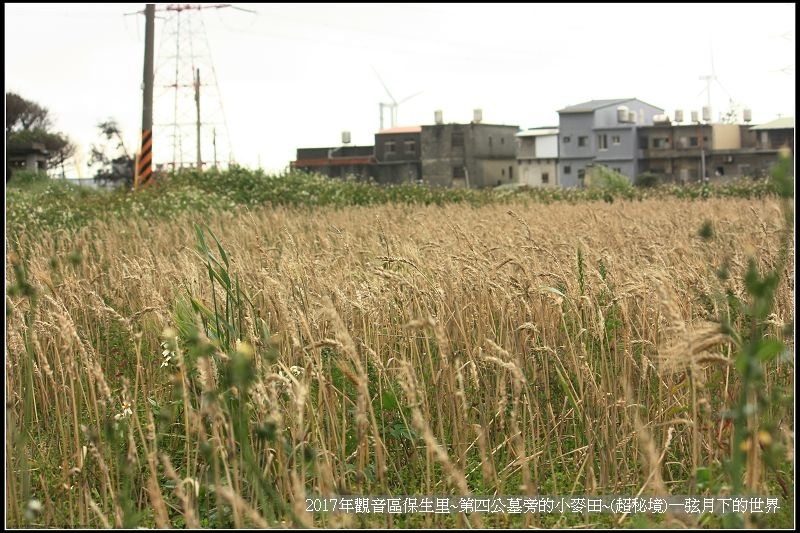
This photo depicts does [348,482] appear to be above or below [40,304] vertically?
below

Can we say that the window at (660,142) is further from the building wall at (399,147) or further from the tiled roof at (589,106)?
the building wall at (399,147)

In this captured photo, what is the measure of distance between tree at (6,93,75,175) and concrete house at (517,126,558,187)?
1255 inches

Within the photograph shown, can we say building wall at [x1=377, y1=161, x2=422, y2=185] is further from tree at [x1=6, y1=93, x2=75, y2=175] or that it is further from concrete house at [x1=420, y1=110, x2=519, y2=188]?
tree at [x1=6, y1=93, x2=75, y2=175]

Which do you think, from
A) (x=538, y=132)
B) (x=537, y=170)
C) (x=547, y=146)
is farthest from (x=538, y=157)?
(x=538, y=132)

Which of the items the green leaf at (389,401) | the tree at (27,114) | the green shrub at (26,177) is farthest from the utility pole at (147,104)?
the tree at (27,114)

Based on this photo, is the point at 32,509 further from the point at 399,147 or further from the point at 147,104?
the point at 399,147

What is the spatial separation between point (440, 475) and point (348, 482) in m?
0.49

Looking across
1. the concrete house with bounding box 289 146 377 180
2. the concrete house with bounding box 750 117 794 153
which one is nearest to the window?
the concrete house with bounding box 750 117 794 153

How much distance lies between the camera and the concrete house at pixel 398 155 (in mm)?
71125

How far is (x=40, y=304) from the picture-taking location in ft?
18.9

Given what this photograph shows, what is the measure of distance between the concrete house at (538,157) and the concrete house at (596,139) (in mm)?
796

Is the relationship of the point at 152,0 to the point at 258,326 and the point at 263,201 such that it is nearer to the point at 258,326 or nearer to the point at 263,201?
the point at 263,201

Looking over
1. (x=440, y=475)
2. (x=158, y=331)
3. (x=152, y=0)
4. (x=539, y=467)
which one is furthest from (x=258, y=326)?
(x=152, y=0)

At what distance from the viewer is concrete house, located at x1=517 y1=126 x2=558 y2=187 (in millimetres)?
73188
